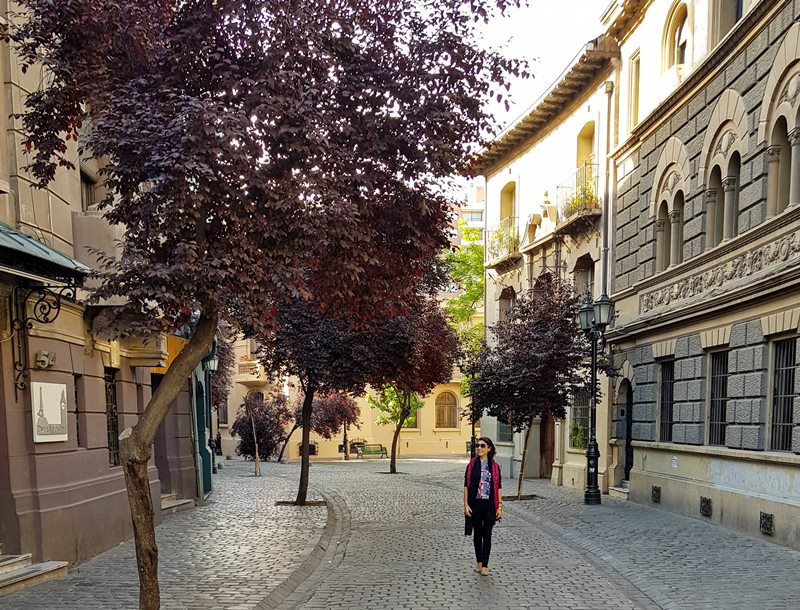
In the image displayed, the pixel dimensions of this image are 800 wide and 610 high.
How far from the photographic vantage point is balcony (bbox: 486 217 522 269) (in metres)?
26.2

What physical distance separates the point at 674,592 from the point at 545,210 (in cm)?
1634

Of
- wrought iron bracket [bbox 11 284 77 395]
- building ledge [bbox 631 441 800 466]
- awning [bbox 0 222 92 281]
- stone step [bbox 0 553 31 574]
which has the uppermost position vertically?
awning [bbox 0 222 92 281]

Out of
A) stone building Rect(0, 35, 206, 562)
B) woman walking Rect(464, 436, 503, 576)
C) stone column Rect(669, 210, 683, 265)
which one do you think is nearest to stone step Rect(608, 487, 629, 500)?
stone column Rect(669, 210, 683, 265)

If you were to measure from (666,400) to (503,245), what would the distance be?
11836 mm

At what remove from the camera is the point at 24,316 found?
909cm

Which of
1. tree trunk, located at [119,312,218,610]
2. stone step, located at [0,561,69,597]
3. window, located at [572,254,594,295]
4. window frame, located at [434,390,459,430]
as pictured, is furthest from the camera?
window frame, located at [434,390,459,430]

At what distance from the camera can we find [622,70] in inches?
751

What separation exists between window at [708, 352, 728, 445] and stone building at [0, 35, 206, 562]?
34.1 ft

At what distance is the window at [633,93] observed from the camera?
60.4 ft

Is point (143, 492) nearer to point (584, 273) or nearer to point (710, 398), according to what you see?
point (710, 398)

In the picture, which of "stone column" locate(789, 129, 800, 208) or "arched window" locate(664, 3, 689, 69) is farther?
"arched window" locate(664, 3, 689, 69)


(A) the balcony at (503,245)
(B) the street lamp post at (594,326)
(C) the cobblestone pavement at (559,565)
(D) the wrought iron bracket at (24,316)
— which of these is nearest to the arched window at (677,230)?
(B) the street lamp post at (594,326)

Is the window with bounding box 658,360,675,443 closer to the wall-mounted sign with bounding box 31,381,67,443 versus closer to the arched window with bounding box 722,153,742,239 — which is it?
the arched window with bounding box 722,153,742,239

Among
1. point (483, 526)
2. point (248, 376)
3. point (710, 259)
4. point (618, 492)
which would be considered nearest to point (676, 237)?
point (710, 259)
